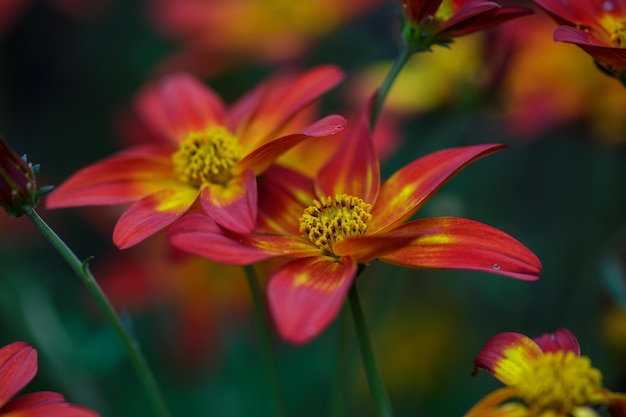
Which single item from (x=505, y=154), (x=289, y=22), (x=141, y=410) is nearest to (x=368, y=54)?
(x=289, y=22)

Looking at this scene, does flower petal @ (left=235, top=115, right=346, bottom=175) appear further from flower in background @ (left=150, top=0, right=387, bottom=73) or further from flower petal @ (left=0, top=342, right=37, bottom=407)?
flower in background @ (left=150, top=0, right=387, bottom=73)

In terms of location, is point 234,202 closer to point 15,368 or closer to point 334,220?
point 334,220

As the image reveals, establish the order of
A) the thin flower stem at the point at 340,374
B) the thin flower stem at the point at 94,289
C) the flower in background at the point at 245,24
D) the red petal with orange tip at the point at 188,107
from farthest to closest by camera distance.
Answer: the flower in background at the point at 245,24 → the red petal with orange tip at the point at 188,107 → the thin flower stem at the point at 340,374 → the thin flower stem at the point at 94,289

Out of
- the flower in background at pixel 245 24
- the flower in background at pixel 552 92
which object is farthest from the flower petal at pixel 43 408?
the flower in background at pixel 245 24

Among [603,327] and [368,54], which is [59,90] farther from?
[603,327]

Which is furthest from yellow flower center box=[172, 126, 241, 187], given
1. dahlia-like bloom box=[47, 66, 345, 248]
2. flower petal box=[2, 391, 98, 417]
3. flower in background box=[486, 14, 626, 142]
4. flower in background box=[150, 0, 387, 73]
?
flower in background box=[150, 0, 387, 73]

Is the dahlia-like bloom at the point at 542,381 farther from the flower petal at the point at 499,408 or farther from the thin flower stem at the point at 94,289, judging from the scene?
the thin flower stem at the point at 94,289
